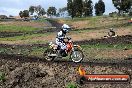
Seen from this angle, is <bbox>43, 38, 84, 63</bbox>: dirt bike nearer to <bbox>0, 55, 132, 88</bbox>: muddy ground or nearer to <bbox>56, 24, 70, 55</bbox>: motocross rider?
<bbox>56, 24, 70, 55</bbox>: motocross rider

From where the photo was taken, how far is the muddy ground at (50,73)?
21.3m

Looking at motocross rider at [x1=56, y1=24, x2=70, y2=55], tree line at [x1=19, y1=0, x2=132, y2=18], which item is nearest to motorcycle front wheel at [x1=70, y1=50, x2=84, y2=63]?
motocross rider at [x1=56, y1=24, x2=70, y2=55]

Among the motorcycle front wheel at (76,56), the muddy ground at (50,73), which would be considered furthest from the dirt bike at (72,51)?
the muddy ground at (50,73)

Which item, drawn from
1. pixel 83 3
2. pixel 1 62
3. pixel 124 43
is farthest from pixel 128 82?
pixel 83 3

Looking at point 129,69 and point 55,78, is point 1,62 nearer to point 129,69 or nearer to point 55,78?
point 55,78

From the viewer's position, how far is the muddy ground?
2131cm

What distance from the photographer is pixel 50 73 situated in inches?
896

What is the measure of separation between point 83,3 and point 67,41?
104 m

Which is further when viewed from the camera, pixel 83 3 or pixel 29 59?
pixel 83 3

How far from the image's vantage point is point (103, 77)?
18047 millimetres

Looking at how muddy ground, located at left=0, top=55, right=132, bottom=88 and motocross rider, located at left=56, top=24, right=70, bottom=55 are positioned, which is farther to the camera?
motocross rider, located at left=56, top=24, right=70, bottom=55

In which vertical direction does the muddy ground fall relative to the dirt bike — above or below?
below

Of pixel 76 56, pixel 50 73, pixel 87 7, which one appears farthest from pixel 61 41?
pixel 87 7

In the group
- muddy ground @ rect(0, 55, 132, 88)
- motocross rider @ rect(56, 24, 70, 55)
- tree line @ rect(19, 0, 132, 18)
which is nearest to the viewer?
muddy ground @ rect(0, 55, 132, 88)
